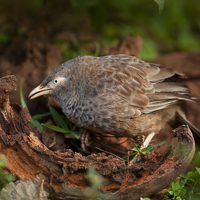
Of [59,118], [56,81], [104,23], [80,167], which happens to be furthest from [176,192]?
[104,23]

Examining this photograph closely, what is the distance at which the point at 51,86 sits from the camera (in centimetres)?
368

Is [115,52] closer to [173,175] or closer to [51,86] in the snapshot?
[51,86]

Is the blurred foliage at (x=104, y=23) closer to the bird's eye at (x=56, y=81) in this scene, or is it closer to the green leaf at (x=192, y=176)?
the bird's eye at (x=56, y=81)

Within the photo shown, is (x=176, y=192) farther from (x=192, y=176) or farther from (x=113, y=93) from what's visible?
(x=113, y=93)

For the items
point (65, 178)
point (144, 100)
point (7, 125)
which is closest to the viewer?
point (65, 178)

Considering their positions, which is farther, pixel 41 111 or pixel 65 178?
pixel 41 111

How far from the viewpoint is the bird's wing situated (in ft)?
11.6

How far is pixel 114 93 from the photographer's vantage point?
139 inches

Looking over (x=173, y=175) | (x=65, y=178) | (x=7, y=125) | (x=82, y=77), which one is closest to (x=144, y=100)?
(x=82, y=77)

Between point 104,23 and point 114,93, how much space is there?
3.54m

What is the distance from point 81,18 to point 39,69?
10.7 feet

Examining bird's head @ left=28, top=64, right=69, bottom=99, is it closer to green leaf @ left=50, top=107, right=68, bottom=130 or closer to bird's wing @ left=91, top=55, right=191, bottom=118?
green leaf @ left=50, top=107, right=68, bottom=130

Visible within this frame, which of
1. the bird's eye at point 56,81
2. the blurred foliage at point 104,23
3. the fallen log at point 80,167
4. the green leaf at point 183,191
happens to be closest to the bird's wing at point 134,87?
the bird's eye at point 56,81

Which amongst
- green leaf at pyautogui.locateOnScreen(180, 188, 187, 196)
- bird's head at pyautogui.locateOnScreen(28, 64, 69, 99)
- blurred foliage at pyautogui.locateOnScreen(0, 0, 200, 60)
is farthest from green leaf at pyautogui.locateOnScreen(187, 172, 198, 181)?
blurred foliage at pyautogui.locateOnScreen(0, 0, 200, 60)
